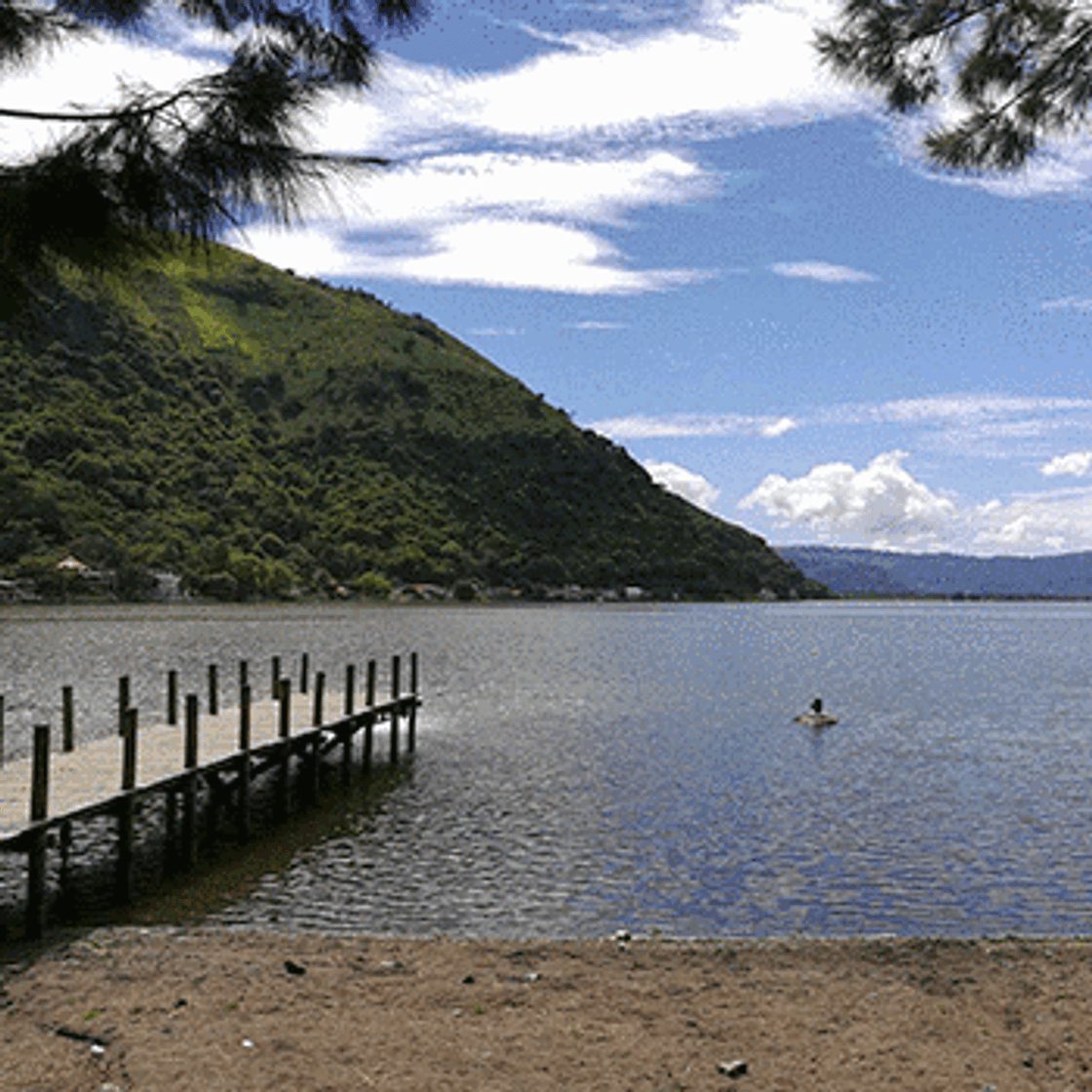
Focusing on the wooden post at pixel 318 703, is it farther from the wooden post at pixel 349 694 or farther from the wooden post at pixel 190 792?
the wooden post at pixel 190 792

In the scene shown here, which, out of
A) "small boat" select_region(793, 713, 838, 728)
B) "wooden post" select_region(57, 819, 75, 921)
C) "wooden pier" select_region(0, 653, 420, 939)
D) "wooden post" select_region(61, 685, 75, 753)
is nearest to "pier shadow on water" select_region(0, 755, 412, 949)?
"wooden post" select_region(57, 819, 75, 921)

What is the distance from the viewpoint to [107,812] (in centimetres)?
1627

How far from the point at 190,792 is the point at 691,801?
10872 millimetres

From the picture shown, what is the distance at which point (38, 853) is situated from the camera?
43.5 ft

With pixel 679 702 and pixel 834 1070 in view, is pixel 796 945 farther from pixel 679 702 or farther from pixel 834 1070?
pixel 679 702

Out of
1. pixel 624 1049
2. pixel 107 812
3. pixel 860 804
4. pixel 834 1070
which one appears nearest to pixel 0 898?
pixel 107 812

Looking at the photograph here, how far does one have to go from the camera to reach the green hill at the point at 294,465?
132750mm

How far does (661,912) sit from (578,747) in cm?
1736

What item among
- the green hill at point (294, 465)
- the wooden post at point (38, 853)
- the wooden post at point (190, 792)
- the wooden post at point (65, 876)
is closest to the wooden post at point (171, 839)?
the wooden post at point (190, 792)

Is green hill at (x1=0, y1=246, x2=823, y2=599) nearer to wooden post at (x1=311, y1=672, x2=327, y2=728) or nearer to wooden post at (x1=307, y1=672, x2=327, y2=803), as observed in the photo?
wooden post at (x1=311, y1=672, x2=327, y2=728)

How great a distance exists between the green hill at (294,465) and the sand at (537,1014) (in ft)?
381

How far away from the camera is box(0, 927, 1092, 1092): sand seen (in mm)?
8711

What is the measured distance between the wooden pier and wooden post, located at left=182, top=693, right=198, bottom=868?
2 centimetres

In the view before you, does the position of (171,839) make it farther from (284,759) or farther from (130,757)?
(284,759)
